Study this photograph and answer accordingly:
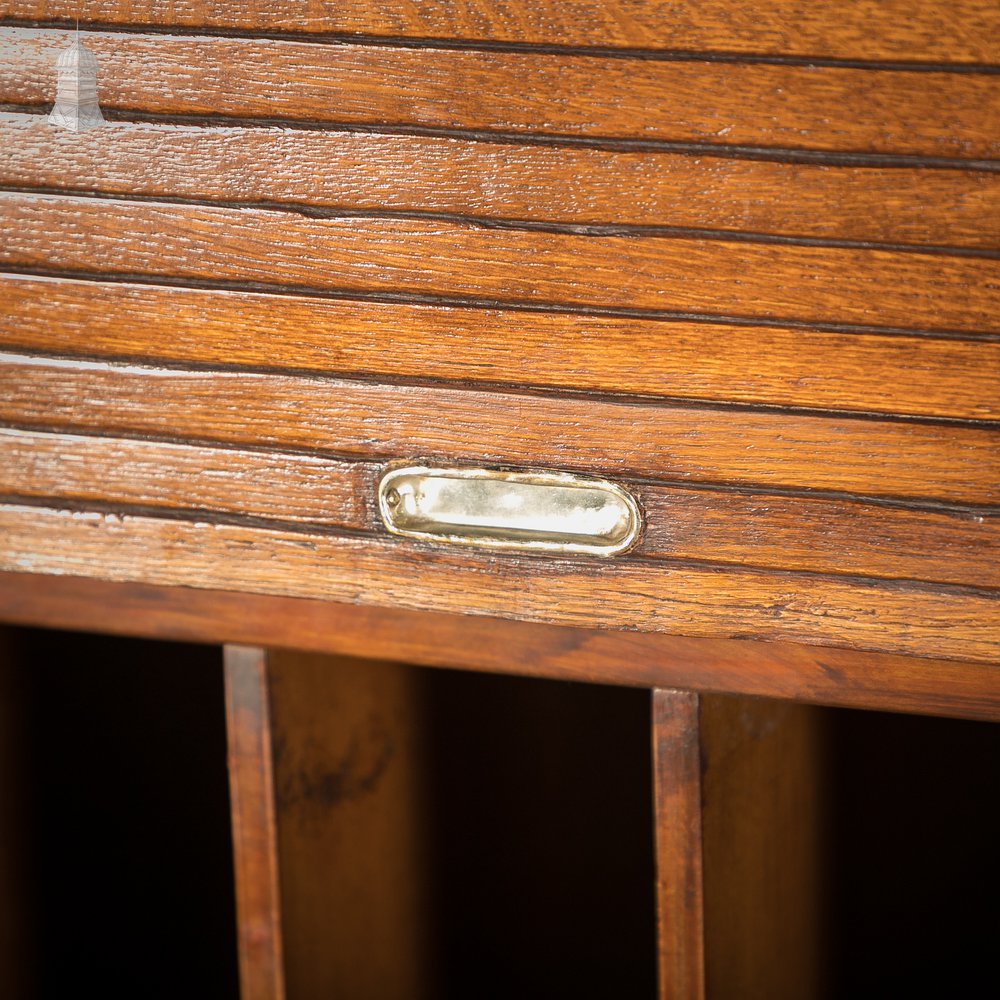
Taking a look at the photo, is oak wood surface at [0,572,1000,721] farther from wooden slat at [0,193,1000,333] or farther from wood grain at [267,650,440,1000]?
wooden slat at [0,193,1000,333]

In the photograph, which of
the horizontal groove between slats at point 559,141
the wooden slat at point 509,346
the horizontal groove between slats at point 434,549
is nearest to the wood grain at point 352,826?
the horizontal groove between slats at point 434,549

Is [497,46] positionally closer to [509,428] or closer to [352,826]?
Result: [509,428]

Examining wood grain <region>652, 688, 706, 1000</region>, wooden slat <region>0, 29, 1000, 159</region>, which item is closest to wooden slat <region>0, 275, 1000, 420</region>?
wooden slat <region>0, 29, 1000, 159</region>

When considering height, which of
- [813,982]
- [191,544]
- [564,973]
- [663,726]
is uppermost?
[191,544]

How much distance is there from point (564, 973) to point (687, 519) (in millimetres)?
729

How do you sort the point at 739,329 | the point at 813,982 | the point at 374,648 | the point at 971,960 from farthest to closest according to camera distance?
the point at 971,960 → the point at 813,982 → the point at 374,648 → the point at 739,329

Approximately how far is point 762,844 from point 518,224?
0.48m

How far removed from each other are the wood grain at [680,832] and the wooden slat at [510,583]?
0.22 feet

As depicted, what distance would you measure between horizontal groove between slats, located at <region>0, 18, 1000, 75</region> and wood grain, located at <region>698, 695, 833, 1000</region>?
0.39 metres

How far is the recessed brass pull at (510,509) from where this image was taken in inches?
31.8

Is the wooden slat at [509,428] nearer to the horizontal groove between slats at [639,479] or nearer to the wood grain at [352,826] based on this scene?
the horizontal groove between slats at [639,479]

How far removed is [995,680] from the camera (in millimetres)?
773

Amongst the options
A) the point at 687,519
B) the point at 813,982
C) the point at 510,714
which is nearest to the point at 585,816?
the point at 510,714

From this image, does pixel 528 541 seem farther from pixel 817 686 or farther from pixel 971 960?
pixel 971 960
